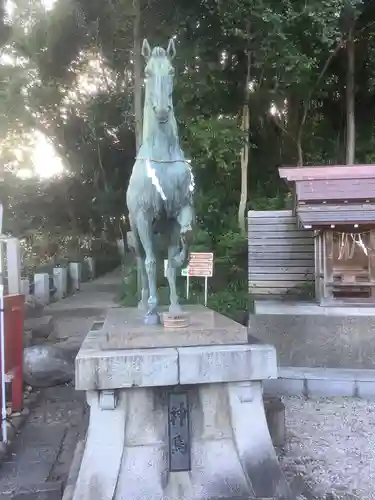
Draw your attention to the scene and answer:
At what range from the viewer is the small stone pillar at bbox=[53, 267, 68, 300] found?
56.1 feet

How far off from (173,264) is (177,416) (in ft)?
4.57

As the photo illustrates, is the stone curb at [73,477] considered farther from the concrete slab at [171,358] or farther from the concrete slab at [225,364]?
the concrete slab at [225,364]

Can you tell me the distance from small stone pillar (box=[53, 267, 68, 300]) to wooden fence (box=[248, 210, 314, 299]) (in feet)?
30.7

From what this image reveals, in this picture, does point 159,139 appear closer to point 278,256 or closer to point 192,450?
point 192,450

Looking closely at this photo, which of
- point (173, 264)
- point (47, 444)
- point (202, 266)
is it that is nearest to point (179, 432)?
point (173, 264)

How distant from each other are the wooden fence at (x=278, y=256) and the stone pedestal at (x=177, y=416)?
5805 millimetres

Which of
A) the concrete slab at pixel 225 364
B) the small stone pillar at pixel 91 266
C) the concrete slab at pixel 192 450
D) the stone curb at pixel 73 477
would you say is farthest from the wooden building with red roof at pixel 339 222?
the small stone pillar at pixel 91 266

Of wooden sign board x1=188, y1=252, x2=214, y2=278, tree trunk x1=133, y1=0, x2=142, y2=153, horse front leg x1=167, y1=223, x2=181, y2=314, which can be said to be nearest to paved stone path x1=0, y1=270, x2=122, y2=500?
horse front leg x1=167, y1=223, x2=181, y2=314

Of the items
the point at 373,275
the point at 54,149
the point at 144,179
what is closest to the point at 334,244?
the point at 373,275

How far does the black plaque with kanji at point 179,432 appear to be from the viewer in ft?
12.5

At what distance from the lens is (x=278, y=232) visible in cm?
971

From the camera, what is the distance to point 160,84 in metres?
4.06

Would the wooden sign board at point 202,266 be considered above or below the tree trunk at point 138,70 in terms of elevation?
below

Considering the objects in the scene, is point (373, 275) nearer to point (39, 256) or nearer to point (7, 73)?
point (7, 73)
